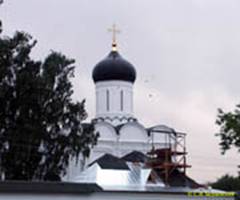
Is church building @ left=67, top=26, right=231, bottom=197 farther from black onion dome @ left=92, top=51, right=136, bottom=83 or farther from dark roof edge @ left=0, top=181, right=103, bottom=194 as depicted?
dark roof edge @ left=0, top=181, right=103, bottom=194

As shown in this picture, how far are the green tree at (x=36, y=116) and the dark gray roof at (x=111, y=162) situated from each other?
15.1ft

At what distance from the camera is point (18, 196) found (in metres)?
19.2

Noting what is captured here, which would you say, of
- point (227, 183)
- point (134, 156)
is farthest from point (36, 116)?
point (227, 183)

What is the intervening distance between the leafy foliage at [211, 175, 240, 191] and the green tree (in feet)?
57.6

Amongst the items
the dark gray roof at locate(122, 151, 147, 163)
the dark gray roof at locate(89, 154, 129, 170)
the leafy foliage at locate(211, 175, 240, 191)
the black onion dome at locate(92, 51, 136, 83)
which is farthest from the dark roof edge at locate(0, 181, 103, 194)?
the leafy foliage at locate(211, 175, 240, 191)

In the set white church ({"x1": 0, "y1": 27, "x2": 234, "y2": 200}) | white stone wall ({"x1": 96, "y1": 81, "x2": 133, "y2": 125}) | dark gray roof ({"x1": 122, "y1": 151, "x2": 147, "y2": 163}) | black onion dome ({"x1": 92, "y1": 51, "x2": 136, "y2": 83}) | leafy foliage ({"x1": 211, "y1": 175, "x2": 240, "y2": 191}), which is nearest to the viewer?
white church ({"x1": 0, "y1": 27, "x2": 234, "y2": 200})

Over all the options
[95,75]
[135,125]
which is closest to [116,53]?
[95,75]

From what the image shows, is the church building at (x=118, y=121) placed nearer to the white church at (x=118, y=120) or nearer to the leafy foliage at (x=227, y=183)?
the white church at (x=118, y=120)

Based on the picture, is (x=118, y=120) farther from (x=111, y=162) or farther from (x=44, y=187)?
(x=44, y=187)

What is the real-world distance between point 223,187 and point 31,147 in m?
21.8

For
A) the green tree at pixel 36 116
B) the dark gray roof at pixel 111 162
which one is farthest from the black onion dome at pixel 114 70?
the green tree at pixel 36 116

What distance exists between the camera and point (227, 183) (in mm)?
50594

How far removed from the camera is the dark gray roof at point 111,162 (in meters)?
38.9

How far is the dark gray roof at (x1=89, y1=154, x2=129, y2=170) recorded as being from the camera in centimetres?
3886
